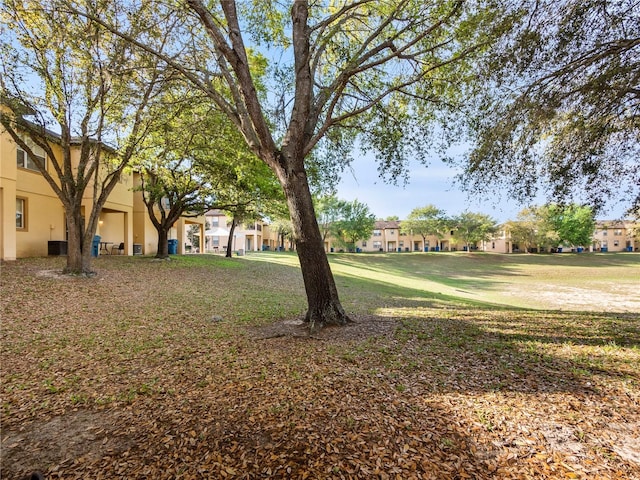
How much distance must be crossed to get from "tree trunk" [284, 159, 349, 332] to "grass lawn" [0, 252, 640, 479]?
37 cm

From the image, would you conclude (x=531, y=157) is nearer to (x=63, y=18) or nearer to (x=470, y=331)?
(x=470, y=331)

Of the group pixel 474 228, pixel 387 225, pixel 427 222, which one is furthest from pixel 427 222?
pixel 387 225

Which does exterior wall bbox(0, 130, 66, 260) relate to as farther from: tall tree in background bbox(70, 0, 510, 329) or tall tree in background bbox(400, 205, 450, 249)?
tall tree in background bbox(400, 205, 450, 249)

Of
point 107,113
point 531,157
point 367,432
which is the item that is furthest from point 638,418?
point 107,113

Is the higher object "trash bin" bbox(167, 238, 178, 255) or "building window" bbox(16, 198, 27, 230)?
"building window" bbox(16, 198, 27, 230)

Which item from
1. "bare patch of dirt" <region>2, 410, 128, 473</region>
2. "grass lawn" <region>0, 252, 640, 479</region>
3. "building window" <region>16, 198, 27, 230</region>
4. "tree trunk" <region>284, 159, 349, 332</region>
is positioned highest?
"building window" <region>16, 198, 27, 230</region>

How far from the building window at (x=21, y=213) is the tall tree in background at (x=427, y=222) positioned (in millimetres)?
54202

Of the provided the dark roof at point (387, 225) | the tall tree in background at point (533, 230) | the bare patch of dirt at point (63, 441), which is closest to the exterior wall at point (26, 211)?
the bare patch of dirt at point (63, 441)

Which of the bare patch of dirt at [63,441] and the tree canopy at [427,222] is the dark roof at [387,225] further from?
the bare patch of dirt at [63,441]

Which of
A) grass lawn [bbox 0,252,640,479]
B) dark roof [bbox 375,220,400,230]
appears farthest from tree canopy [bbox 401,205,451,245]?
grass lawn [bbox 0,252,640,479]

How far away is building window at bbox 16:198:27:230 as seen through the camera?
14.8m

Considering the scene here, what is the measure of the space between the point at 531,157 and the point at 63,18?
37.3 feet

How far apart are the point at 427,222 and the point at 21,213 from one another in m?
55.0

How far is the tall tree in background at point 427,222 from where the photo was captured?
5806 cm
